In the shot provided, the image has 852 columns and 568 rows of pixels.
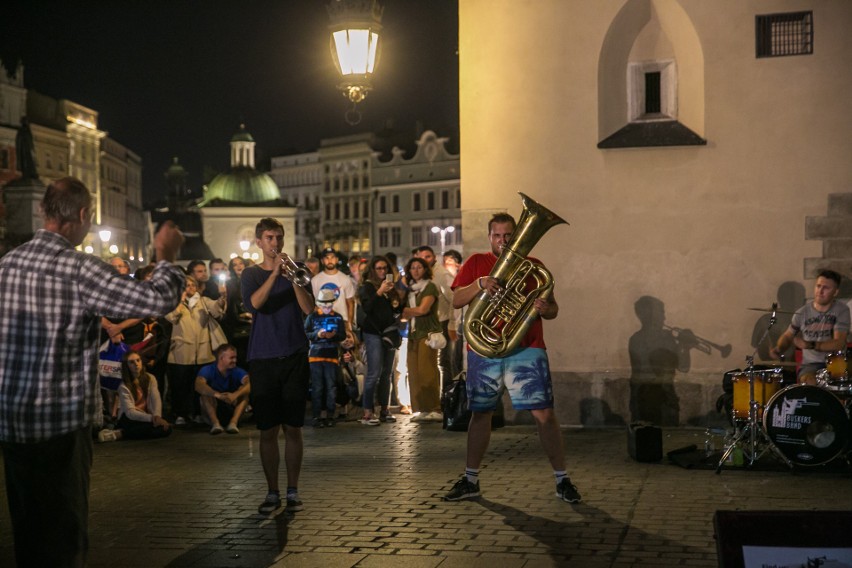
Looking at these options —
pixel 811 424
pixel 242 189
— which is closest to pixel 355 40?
pixel 811 424

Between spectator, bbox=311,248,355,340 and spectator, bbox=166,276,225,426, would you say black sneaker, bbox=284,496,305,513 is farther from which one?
spectator, bbox=311,248,355,340

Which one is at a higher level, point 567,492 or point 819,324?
point 819,324

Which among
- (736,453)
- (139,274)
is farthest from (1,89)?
(736,453)

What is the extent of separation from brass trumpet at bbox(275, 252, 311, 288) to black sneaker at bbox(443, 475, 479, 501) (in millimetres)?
1872

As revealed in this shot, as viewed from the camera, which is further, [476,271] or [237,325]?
[237,325]

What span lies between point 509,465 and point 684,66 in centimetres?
508

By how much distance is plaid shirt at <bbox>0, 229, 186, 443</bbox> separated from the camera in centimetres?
520

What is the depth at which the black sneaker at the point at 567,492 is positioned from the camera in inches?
330

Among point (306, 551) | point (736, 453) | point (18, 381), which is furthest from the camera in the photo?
point (736, 453)

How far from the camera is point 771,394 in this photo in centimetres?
987

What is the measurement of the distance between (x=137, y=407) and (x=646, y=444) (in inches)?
234

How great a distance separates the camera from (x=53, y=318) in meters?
5.26

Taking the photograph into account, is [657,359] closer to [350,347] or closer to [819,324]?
[819,324]

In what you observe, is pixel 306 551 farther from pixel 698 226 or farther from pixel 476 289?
pixel 698 226
